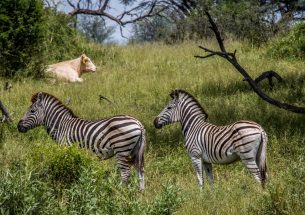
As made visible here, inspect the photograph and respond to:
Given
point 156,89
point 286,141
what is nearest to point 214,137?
point 286,141

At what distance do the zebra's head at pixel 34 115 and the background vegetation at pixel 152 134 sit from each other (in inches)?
16.1

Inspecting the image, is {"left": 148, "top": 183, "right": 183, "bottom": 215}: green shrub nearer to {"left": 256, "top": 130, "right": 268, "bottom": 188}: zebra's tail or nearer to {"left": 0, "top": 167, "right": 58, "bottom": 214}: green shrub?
{"left": 0, "top": 167, "right": 58, "bottom": 214}: green shrub

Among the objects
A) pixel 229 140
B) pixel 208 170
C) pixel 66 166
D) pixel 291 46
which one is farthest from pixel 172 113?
pixel 291 46

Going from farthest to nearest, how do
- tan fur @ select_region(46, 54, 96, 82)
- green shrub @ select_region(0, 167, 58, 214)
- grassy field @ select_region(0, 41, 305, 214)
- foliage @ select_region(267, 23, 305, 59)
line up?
tan fur @ select_region(46, 54, 96, 82)
foliage @ select_region(267, 23, 305, 59)
grassy field @ select_region(0, 41, 305, 214)
green shrub @ select_region(0, 167, 58, 214)

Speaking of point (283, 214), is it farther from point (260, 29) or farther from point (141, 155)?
point (260, 29)

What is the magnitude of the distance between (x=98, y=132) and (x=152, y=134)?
110 inches

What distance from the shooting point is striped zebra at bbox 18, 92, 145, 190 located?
8.28 m

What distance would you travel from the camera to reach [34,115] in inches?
371

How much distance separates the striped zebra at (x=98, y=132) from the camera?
27.2 feet

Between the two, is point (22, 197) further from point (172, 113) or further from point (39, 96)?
point (39, 96)

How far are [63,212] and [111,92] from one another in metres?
9.55

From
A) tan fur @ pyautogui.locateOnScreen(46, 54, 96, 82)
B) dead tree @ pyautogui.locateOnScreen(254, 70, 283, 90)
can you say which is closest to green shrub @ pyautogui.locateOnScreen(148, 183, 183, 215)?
dead tree @ pyautogui.locateOnScreen(254, 70, 283, 90)

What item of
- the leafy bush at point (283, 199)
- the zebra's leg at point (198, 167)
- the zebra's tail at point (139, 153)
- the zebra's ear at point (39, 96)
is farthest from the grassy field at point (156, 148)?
the zebra's ear at point (39, 96)

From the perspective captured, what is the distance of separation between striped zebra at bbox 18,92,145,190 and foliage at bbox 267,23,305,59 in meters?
10.1
